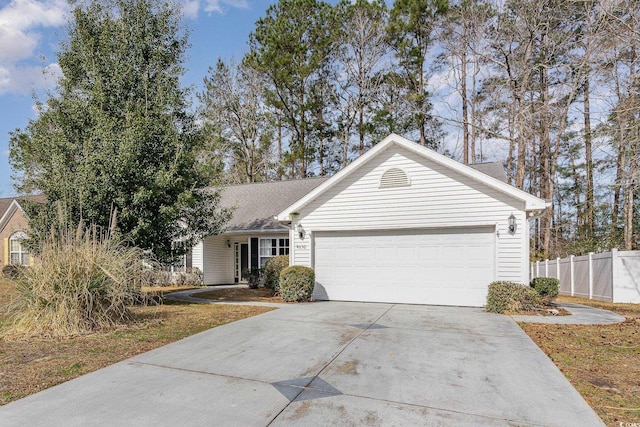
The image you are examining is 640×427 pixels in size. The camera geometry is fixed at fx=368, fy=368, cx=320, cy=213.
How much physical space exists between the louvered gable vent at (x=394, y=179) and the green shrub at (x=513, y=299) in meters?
3.56

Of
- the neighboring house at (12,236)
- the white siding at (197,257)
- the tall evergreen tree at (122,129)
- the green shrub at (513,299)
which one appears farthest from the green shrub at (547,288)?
the neighboring house at (12,236)

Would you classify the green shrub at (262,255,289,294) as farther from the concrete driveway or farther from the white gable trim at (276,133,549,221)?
the concrete driveway

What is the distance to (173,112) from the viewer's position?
1115cm

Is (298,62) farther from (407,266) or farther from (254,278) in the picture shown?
(407,266)

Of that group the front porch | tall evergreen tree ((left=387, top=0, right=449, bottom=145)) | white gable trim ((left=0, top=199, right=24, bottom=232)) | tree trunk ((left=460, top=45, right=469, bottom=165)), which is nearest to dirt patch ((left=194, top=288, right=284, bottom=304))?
the front porch

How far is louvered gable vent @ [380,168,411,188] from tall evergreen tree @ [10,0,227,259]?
547 cm

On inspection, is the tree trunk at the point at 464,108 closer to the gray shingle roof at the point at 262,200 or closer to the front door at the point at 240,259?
the gray shingle roof at the point at 262,200

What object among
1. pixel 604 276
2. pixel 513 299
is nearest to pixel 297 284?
pixel 513 299

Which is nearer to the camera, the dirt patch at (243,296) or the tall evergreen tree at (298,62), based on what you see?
the dirt patch at (243,296)

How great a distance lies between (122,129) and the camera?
10133mm

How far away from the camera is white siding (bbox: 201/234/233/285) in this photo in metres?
16.3

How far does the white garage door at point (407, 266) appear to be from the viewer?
31.4 ft

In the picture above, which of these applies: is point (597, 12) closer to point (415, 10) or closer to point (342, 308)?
point (342, 308)

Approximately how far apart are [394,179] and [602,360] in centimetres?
631
